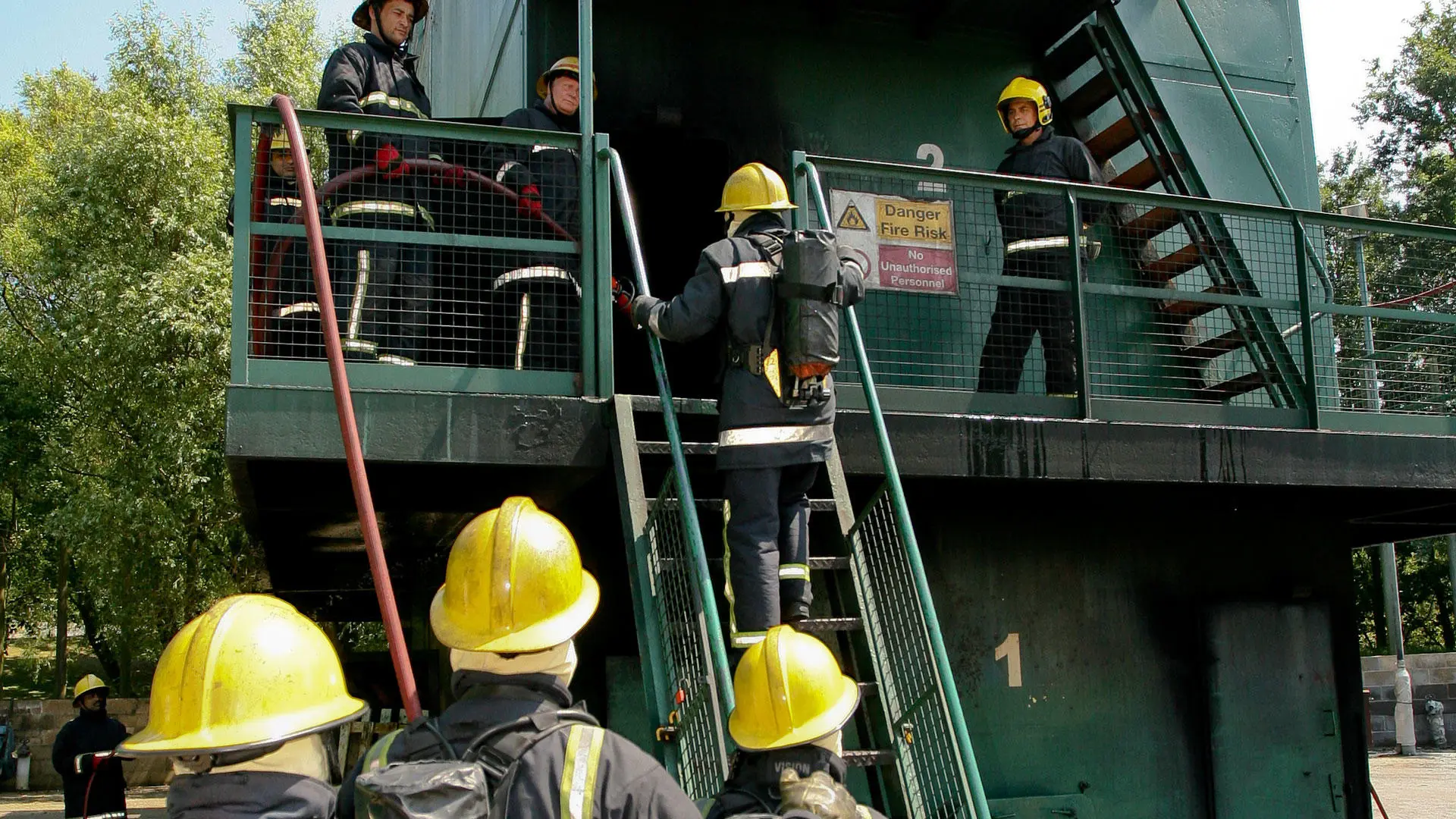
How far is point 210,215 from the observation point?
20484 millimetres

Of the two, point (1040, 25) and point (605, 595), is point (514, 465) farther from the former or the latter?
point (1040, 25)

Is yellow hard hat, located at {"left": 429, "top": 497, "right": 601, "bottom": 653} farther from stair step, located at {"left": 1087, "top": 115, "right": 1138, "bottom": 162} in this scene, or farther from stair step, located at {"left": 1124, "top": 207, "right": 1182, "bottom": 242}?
stair step, located at {"left": 1087, "top": 115, "right": 1138, "bottom": 162}

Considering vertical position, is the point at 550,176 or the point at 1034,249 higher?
the point at 550,176

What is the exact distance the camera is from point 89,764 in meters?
10.6

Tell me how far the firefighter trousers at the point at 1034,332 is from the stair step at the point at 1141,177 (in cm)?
155

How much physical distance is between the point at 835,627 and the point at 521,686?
266 cm

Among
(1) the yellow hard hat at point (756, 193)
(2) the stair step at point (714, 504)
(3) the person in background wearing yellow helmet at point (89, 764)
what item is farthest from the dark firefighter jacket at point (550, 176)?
(3) the person in background wearing yellow helmet at point (89, 764)

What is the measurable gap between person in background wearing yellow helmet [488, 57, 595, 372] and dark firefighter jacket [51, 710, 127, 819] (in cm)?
620

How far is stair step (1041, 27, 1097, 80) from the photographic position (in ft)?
29.1

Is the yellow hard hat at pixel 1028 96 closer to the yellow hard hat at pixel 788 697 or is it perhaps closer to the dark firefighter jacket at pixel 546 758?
the yellow hard hat at pixel 788 697

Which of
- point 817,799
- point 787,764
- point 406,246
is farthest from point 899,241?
point 817,799

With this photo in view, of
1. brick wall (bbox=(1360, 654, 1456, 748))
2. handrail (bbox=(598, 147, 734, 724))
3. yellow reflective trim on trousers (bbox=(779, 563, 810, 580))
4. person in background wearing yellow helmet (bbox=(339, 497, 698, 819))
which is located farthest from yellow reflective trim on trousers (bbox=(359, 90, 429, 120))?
brick wall (bbox=(1360, 654, 1456, 748))

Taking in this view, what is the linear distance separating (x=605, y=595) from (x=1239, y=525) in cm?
396

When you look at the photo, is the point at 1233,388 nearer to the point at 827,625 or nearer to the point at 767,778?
the point at 827,625
